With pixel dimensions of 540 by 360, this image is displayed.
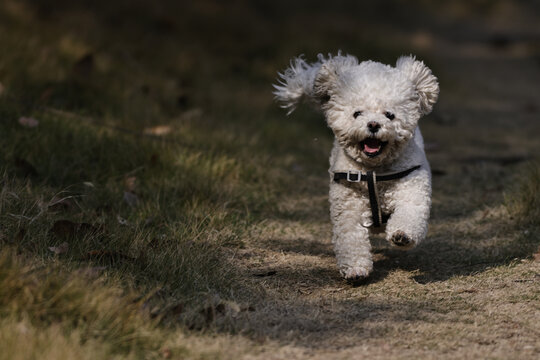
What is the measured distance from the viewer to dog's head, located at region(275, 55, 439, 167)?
3578 mm

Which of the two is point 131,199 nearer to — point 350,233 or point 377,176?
point 350,233

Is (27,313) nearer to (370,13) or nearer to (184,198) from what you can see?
(184,198)

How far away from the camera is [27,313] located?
8.75 feet

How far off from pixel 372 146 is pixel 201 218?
52.5 inches

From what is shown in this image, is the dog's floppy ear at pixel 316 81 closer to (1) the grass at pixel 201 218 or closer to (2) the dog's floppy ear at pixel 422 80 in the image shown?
(2) the dog's floppy ear at pixel 422 80

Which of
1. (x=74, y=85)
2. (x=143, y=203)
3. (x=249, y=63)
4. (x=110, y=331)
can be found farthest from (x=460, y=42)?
(x=110, y=331)

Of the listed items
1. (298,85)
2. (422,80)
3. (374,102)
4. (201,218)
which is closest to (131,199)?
(201,218)

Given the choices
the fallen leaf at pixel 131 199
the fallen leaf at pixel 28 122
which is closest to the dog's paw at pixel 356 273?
the fallen leaf at pixel 131 199

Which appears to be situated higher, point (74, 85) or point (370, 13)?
point (370, 13)

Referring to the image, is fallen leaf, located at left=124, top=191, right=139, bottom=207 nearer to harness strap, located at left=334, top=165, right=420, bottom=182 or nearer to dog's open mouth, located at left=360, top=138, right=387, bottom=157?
harness strap, located at left=334, top=165, right=420, bottom=182

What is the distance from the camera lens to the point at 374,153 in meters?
3.63

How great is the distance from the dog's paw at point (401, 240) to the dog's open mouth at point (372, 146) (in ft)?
1.42

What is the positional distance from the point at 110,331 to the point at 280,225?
2.24m

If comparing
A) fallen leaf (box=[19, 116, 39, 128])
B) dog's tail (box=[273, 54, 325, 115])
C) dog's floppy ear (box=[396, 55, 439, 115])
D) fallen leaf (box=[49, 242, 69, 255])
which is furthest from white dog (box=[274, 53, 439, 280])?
fallen leaf (box=[19, 116, 39, 128])
